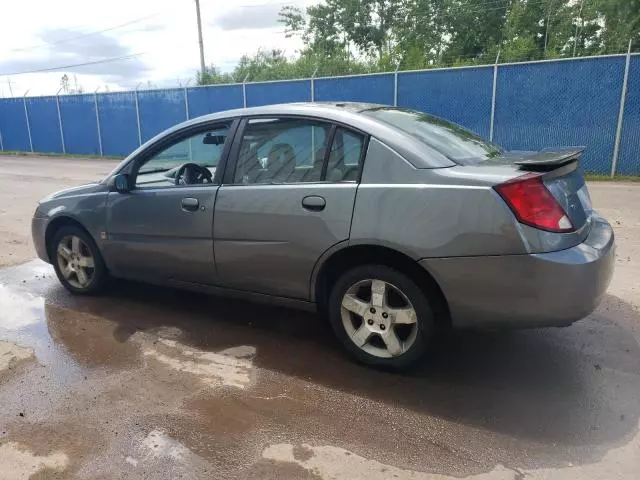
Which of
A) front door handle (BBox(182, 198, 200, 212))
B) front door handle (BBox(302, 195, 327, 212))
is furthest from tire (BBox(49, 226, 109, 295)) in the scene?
front door handle (BBox(302, 195, 327, 212))

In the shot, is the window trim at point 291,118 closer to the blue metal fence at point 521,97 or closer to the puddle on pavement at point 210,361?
the puddle on pavement at point 210,361

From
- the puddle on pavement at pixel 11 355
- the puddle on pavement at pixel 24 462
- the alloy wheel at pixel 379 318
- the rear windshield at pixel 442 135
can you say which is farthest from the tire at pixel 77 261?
the rear windshield at pixel 442 135

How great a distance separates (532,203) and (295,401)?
5.76 ft

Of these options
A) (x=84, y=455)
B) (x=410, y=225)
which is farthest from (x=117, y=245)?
(x=410, y=225)

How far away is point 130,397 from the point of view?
3.13m

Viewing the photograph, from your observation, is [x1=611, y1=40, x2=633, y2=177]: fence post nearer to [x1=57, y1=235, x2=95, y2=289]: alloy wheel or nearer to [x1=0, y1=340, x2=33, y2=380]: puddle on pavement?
[x1=57, y1=235, x2=95, y2=289]: alloy wheel

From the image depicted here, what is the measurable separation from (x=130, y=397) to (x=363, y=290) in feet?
5.17

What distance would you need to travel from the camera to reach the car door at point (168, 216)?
388cm

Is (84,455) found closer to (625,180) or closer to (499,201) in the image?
(499,201)

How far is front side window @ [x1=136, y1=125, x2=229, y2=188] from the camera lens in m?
3.97

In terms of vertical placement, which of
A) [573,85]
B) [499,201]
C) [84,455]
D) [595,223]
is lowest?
[84,455]

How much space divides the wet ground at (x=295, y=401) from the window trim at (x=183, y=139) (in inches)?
46.3

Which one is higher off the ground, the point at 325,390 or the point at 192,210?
the point at 192,210

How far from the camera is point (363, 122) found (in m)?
3.35
